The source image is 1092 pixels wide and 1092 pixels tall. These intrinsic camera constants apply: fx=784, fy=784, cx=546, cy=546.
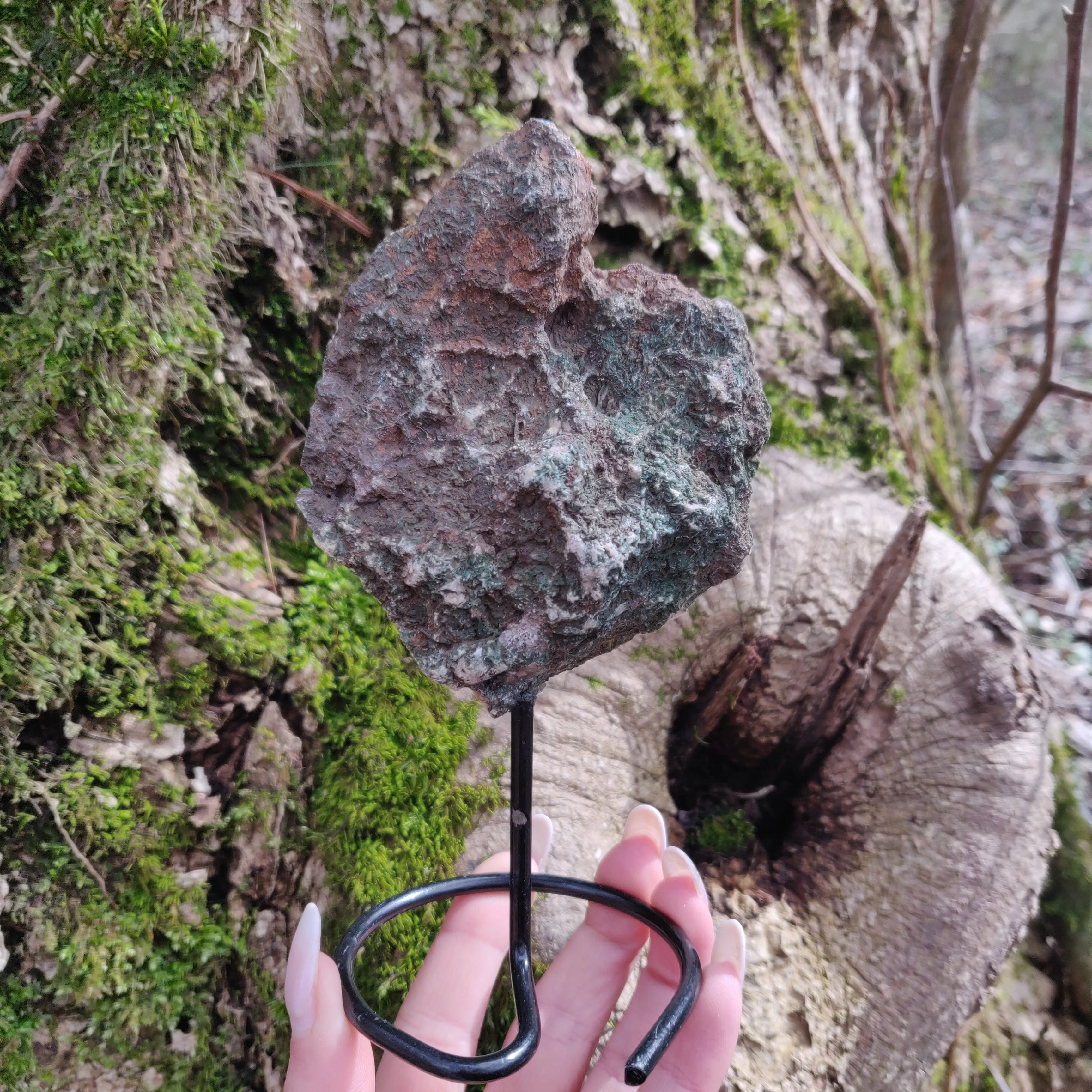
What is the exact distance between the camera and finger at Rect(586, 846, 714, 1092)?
4.36 feet

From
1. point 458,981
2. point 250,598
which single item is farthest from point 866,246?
point 458,981

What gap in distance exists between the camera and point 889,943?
154 cm

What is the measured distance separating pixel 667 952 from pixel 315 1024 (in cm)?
60

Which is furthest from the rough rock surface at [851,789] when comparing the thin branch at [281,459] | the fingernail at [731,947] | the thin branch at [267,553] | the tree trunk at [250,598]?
the thin branch at [281,459]

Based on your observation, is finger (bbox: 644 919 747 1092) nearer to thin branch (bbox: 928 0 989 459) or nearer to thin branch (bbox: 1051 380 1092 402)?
thin branch (bbox: 1051 380 1092 402)

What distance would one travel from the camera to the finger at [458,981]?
4.23 ft

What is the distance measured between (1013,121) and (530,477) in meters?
9.64

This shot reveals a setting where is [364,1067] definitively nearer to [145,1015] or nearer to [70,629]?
[145,1015]

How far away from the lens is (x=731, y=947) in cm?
130

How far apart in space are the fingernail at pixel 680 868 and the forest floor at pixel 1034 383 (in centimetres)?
231

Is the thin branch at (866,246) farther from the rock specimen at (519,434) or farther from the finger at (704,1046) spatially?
the finger at (704,1046)

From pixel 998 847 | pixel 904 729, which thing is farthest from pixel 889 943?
pixel 904 729

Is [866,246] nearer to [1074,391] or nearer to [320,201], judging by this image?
[1074,391]

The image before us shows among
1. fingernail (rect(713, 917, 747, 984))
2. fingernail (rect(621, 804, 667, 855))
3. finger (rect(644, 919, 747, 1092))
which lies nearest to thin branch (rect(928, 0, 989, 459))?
fingernail (rect(621, 804, 667, 855))
